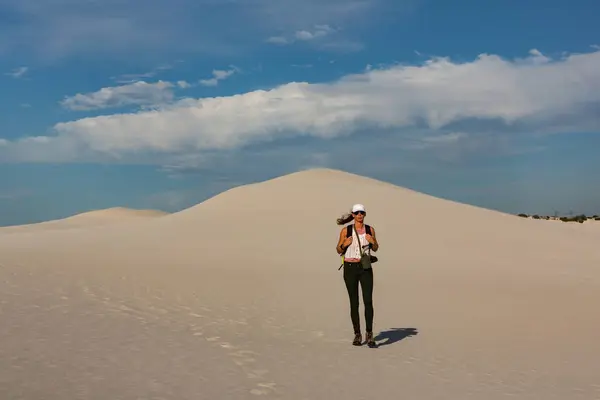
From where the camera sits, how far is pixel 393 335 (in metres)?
11.2

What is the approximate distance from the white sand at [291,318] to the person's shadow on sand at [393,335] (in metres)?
0.09

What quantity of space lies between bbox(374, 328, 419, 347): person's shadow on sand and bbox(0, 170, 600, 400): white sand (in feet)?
0.30

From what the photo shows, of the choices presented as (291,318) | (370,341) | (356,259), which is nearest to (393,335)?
(370,341)

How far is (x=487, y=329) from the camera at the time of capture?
39.4 feet

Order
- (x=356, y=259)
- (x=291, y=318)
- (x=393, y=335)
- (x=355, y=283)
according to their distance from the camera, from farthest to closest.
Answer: (x=291, y=318)
(x=393, y=335)
(x=355, y=283)
(x=356, y=259)

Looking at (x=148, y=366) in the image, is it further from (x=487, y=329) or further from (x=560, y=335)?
(x=560, y=335)

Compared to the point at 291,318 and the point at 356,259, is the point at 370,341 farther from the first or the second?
the point at 291,318

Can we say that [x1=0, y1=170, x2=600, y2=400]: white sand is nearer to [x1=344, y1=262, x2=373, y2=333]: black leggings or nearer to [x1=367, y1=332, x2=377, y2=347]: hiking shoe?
[x1=367, y1=332, x2=377, y2=347]: hiking shoe

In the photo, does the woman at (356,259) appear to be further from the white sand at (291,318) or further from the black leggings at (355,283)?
the white sand at (291,318)

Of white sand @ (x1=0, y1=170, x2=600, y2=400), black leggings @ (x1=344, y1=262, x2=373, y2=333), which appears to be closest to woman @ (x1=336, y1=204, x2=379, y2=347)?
black leggings @ (x1=344, y1=262, x2=373, y2=333)

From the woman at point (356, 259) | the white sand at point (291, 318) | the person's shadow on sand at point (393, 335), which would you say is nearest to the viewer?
the white sand at point (291, 318)

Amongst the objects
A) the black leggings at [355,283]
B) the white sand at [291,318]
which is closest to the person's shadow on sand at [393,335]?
the white sand at [291,318]

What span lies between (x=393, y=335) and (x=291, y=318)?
7.37ft

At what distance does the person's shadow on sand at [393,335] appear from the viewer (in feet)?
34.7
